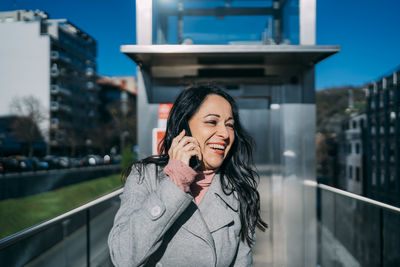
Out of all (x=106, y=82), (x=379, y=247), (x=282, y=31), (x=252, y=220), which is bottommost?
(x=379, y=247)

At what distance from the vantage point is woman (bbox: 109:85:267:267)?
119 cm

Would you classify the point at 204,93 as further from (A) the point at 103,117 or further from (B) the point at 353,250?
(A) the point at 103,117

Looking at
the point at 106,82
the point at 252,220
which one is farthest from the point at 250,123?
the point at 106,82

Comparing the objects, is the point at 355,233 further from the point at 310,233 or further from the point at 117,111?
the point at 117,111

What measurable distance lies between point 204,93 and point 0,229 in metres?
9.81

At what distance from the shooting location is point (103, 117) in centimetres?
6738

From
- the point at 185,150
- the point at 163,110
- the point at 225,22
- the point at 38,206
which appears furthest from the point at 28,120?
the point at 185,150

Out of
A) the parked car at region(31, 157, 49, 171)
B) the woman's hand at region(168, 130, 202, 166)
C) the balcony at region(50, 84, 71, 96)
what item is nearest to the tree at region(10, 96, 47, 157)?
the parked car at region(31, 157, 49, 171)

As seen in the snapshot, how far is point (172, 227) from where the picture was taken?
1368 millimetres

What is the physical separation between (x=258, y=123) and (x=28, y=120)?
140ft

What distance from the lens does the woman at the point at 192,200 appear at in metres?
1.19

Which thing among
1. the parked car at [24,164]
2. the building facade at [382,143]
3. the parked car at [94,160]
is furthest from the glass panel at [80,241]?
the parked car at [24,164]

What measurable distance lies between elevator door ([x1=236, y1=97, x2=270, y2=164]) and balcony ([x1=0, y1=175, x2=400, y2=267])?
0.32 metres

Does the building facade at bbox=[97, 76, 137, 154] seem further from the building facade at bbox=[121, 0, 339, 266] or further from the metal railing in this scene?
the metal railing
